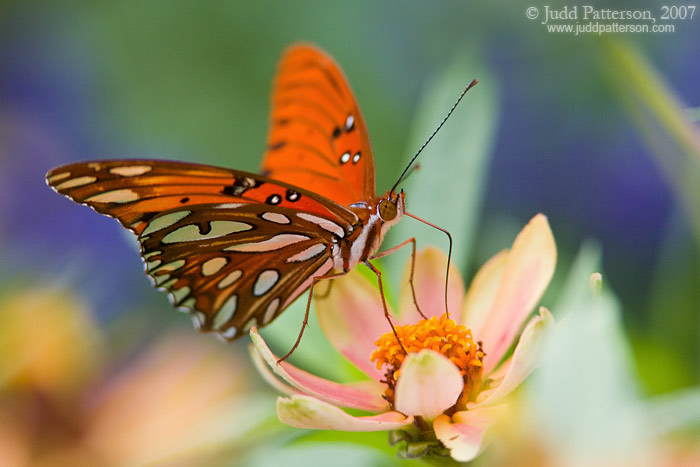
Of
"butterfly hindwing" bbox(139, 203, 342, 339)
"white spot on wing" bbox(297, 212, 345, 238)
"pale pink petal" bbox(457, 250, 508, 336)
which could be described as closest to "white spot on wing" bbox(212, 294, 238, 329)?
"butterfly hindwing" bbox(139, 203, 342, 339)

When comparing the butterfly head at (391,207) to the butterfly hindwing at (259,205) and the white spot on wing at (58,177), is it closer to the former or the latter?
the butterfly hindwing at (259,205)

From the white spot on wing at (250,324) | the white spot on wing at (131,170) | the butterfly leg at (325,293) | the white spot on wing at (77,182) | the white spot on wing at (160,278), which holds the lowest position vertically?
the white spot on wing at (250,324)

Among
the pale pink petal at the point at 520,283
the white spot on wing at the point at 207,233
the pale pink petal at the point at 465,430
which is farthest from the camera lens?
the white spot on wing at the point at 207,233

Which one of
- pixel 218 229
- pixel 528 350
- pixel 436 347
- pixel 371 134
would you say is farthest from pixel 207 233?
pixel 371 134

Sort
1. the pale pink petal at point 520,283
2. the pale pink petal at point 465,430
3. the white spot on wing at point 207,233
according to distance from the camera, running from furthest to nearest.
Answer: the white spot on wing at point 207,233, the pale pink petal at point 520,283, the pale pink petal at point 465,430

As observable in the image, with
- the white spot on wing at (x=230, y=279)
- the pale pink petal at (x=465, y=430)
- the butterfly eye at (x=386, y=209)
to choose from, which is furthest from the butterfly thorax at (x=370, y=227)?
the pale pink petal at (x=465, y=430)

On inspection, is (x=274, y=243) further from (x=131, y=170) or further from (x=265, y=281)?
(x=131, y=170)

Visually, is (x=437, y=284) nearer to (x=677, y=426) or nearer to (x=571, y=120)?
(x=677, y=426)

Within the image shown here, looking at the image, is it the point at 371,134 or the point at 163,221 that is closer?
the point at 163,221
